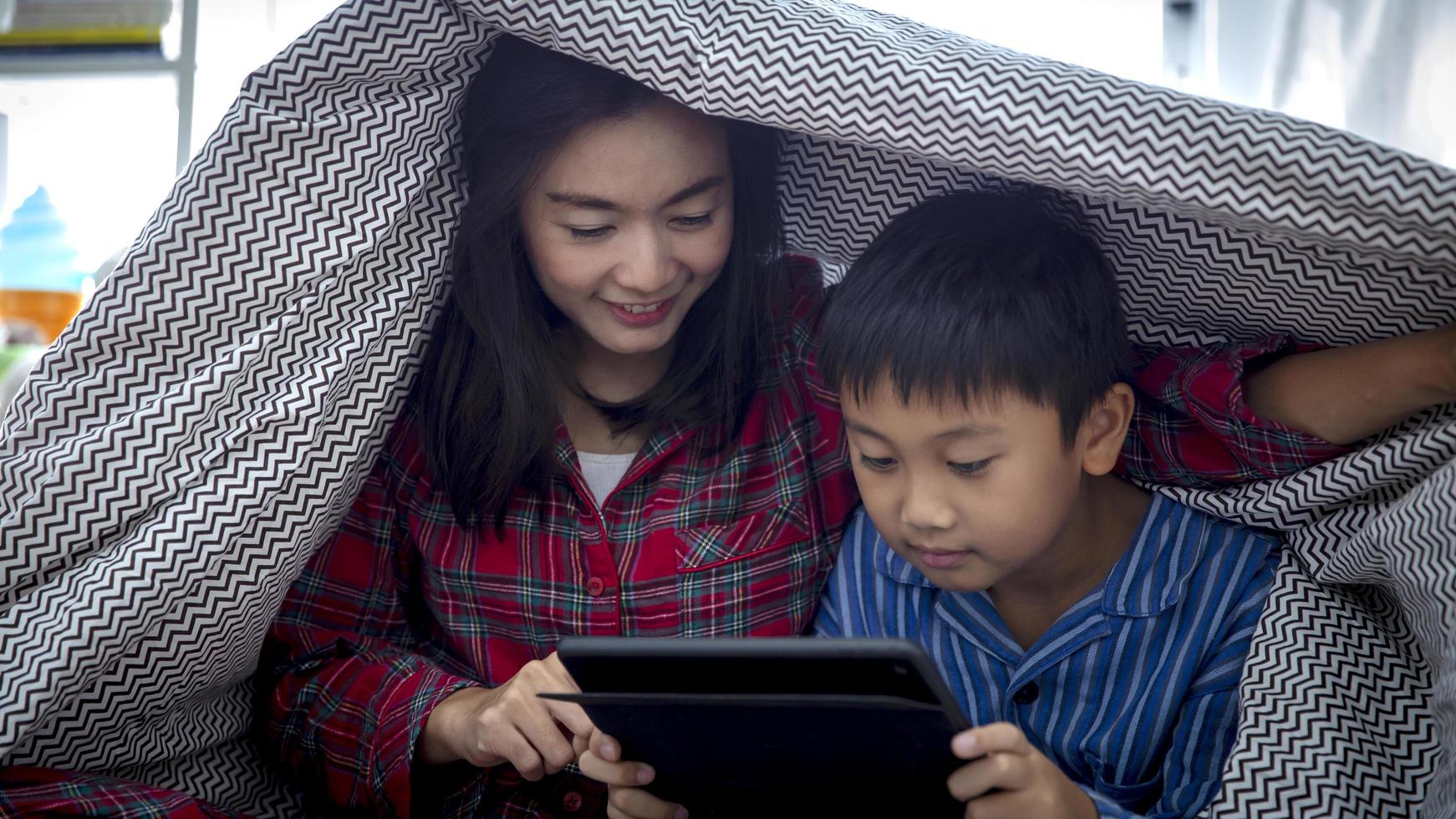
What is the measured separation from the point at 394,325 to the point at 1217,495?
728 millimetres

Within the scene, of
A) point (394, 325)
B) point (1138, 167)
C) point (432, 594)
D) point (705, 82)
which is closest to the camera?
point (1138, 167)

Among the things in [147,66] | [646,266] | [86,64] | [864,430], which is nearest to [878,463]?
[864,430]

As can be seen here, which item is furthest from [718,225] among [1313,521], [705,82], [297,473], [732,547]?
[1313,521]

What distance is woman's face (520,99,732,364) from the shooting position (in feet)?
3.53

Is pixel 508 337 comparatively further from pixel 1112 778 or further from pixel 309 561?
pixel 1112 778

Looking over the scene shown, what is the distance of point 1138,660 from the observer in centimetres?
103

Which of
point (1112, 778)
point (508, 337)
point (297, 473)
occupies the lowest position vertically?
point (1112, 778)

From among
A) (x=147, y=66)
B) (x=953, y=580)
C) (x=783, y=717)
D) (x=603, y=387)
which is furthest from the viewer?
(x=147, y=66)

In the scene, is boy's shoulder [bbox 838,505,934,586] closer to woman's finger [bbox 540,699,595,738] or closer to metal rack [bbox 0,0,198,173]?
woman's finger [bbox 540,699,595,738]

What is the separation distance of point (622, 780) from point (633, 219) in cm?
48

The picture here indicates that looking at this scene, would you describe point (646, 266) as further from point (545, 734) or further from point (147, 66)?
point (147, 66)

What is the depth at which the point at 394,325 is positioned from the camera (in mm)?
1083

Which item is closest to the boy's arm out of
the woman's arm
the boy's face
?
the woman's arm

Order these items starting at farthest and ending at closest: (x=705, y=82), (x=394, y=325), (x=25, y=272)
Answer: (x=25, y=272)
(x=394, y=325)
(x=705, y=82)
